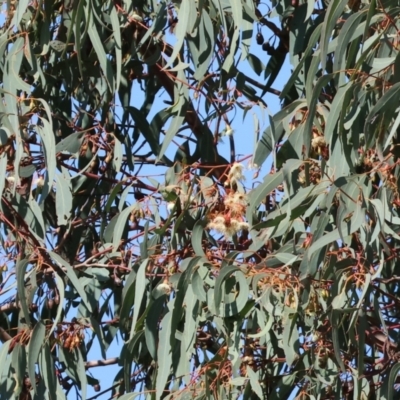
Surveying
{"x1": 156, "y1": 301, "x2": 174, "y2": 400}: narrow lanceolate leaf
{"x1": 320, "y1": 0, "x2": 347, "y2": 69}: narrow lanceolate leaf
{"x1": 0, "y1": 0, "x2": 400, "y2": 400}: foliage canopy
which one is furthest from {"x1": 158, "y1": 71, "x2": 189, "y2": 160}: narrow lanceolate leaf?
{"x1": 320, "y1": 0, "x2": 347, "y2": 69}: narrow lanceolate leaf

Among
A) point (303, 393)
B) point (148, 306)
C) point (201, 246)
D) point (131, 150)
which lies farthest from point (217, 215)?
point (131, 150)

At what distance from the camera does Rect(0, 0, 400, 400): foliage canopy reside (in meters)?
1.92

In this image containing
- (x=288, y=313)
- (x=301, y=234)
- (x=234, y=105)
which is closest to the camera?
(x=288, y=313)

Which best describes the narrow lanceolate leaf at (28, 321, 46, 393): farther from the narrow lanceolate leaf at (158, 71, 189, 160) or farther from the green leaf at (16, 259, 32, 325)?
the narrow lanceolate leaf at (158, 71, 189, 160)

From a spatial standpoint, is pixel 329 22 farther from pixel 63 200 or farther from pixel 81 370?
pixel 81 370

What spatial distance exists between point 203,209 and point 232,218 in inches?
4.5

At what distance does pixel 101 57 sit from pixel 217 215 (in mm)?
382

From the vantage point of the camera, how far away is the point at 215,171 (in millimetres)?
2307

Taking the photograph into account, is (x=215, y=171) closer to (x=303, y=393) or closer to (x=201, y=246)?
(x=201, y=246)

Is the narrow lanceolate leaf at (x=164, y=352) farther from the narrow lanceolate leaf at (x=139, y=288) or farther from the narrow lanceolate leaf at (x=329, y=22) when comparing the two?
the narrow lanceolate leaf at (x=329, y=22)

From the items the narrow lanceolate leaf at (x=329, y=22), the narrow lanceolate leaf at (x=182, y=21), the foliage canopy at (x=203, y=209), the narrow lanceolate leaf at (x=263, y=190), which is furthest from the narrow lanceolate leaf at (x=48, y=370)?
the narrow lanceolate leaf at (x=329, y=22)

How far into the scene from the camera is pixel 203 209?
6.98 feet

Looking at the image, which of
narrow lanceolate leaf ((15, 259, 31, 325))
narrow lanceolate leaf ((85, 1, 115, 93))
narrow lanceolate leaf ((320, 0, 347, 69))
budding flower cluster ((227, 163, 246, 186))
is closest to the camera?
narrow lanceolate leaf ((320, 0, 347, 69))

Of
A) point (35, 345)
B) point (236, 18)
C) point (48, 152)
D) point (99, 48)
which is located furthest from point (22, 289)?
point (236, 18)
